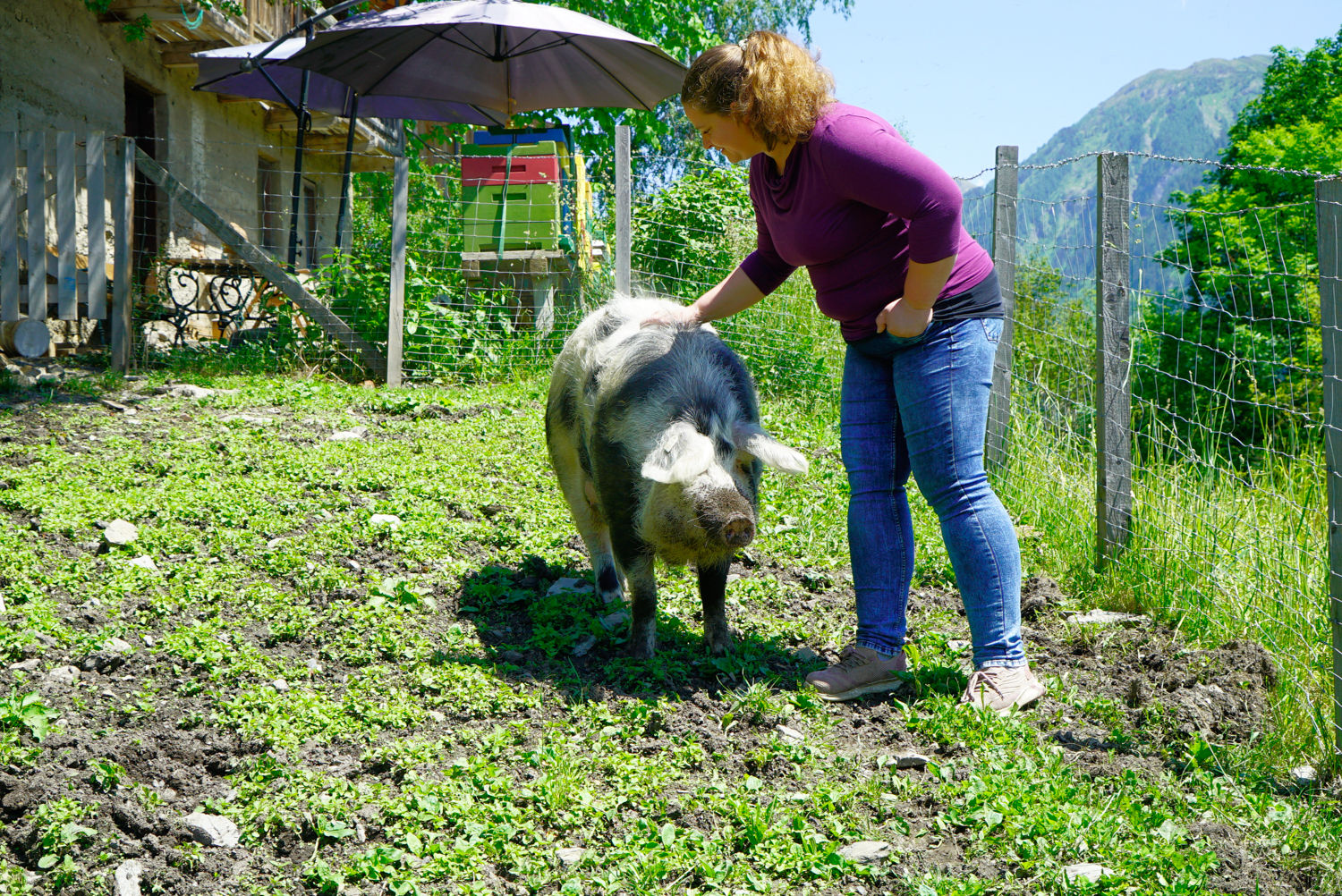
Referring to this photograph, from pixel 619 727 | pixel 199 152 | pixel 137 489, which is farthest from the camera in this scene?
pixel 199 152

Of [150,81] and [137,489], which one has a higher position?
[150,81]

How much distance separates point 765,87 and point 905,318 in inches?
30.5

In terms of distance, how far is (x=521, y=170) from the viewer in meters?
9.10

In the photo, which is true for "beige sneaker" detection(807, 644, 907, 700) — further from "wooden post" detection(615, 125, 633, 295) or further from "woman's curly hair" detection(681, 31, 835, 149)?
"wooden post" detection(615, 125, 633, 295)

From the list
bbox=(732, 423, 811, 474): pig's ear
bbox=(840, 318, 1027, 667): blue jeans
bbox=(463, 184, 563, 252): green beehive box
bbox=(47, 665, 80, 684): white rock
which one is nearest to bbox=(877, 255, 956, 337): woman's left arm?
bbox=(840, 318, 1027, 667): blue jeans

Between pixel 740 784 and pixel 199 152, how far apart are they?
41.0 ft

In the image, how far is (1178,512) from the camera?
4160 mm

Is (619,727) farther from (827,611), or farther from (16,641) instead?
(16,641)

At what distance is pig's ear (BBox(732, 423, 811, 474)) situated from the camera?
127 inches

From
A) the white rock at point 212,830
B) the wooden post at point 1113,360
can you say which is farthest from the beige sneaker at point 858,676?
the white rock at point 212,830

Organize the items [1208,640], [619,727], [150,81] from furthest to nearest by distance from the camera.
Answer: [150,81], [1208,640], [619,727]

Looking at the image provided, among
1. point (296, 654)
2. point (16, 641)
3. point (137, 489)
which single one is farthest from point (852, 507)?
point (137, 489)

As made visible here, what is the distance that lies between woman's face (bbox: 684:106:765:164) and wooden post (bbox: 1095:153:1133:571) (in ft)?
6.23

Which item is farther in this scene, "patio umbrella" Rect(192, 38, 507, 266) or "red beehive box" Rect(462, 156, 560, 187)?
"patio umbrella" Rect(192, 38, 507, 266)
